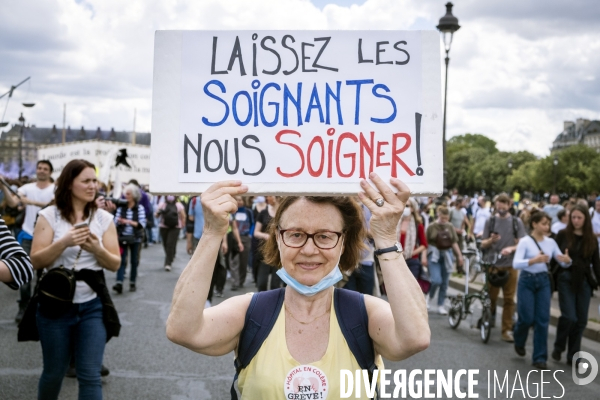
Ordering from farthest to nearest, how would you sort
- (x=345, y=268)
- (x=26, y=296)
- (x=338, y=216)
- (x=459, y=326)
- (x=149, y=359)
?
1. (x=459, y=326)
2. (x=26, y=296)
3. (x=149, y=359)
4. (x=345, y=268)
5. (x=338, y=216)

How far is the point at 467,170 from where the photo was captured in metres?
125

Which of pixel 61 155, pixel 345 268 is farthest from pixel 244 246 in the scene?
pixel 61 155

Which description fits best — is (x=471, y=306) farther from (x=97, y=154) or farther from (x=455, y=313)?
(x=97, y=154)

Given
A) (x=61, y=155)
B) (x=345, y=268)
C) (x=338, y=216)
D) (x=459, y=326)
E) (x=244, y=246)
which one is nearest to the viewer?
(x=338, y=216)

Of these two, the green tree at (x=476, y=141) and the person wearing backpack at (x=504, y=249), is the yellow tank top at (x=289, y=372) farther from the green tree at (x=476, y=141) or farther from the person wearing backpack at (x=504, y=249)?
the green tree at (x=476, y=141)

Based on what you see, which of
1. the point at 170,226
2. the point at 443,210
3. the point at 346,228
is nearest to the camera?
the point at 346,228

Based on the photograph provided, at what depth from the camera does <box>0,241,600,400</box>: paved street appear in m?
6.06

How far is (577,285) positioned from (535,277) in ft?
1.55

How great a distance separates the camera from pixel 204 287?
2.42 meters

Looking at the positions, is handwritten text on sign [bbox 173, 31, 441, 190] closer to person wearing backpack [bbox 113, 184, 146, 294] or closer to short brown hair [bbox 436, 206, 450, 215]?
short brown hair [bbox 436, 206, 450, 215]

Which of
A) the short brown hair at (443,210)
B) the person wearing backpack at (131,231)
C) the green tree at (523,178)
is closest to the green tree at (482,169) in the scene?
the green tree at (523,178)

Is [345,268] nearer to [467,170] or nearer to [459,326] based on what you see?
[459,326]

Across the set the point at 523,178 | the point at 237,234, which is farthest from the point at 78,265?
the point at 523,178

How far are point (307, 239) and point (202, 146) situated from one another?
20.1 inches
